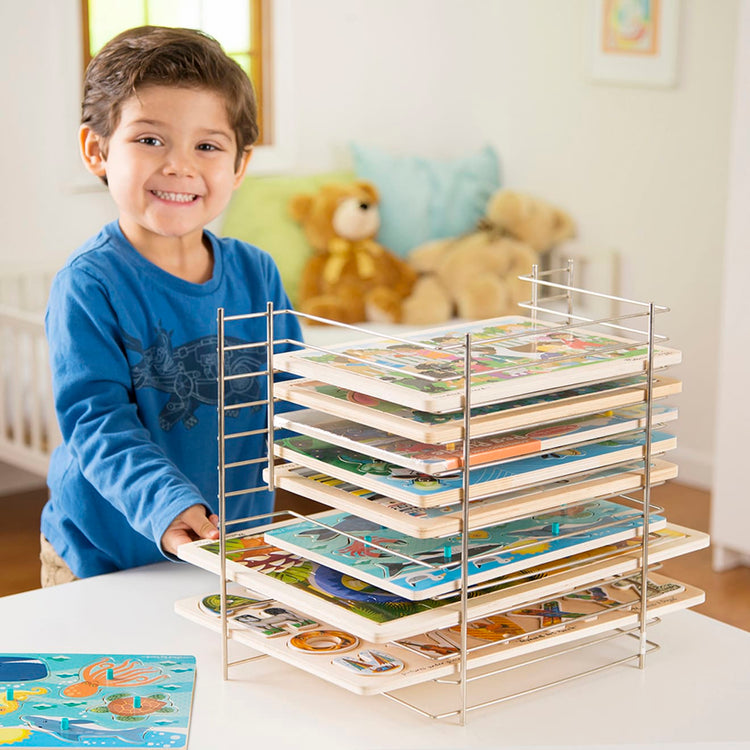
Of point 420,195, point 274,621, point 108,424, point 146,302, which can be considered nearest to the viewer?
point 274,621

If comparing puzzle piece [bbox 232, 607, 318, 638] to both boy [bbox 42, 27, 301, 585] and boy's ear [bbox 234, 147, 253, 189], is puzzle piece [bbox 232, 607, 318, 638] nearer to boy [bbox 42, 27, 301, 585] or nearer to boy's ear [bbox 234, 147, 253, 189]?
boy [bbox 42, 27, 301, 585]

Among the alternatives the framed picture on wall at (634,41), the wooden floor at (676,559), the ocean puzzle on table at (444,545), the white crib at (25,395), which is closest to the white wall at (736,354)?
the wooden floor at (676,559)

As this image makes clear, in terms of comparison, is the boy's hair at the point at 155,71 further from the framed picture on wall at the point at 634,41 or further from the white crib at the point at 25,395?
the framed picture on wall at the point at 634,41

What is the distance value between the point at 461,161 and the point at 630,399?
3073 millimetres

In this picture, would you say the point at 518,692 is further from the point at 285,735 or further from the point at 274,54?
the point at 274,54

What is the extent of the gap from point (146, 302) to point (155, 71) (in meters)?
0.24

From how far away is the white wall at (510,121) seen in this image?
3.30 meters

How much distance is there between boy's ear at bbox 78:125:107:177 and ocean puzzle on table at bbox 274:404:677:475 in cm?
46

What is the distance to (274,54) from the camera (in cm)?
376

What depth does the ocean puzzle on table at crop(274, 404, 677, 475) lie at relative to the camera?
2.71 feet

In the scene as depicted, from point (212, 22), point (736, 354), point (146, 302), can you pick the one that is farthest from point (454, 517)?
point (212, 22)

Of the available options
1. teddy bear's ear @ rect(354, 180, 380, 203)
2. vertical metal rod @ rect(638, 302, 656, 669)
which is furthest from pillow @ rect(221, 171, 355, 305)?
vertical metal rod @ rect(638, 302, 656, 669)

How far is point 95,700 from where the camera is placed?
0.87 m

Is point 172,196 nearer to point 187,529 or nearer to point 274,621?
point 187,529
